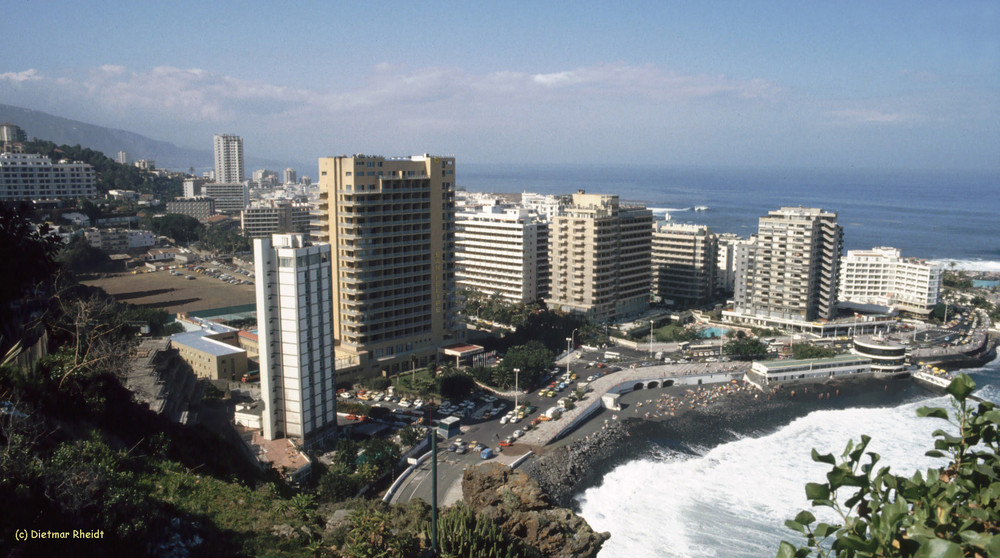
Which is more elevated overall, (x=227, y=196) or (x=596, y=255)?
(x=227, y=196)

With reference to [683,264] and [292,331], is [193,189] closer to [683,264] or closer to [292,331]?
[683,264]

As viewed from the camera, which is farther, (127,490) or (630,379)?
(630,379)

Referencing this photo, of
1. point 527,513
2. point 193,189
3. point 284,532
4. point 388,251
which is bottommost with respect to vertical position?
point 527,513

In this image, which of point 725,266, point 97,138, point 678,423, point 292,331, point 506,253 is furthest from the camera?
point 97,138

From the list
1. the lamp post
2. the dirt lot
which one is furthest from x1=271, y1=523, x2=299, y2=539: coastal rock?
the dirt lot

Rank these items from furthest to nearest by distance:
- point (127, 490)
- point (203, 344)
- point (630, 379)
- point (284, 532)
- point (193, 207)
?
point (193, 207)
point (630, 379)
point (203, 344)
point (284, 532)
point (127, 490)

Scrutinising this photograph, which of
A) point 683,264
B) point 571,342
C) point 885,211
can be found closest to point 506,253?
point 571,342

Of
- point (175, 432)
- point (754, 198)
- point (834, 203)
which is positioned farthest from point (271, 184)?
point (175, 432)
